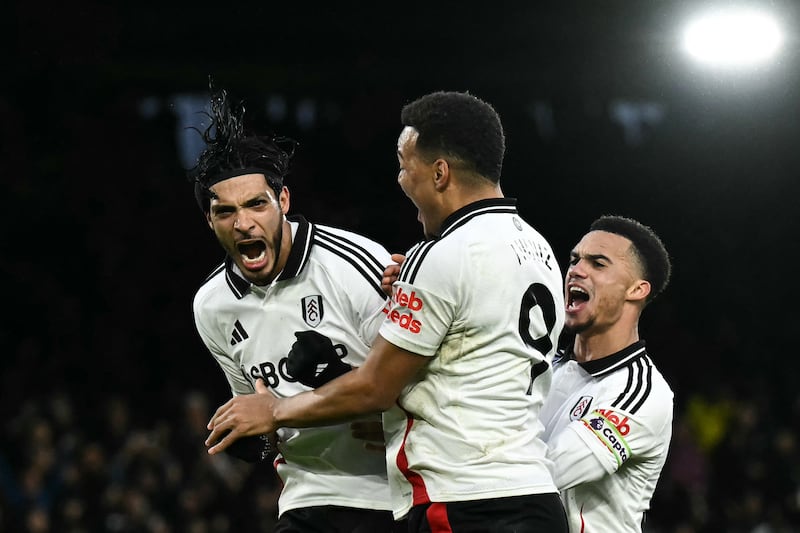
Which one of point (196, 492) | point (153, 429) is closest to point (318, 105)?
point (153, 429)

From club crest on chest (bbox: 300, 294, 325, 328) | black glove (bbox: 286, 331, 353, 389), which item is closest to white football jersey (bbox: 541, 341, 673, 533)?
black glove (bbox: 286, 331, 353, 389)

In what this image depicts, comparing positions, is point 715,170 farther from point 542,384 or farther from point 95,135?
point 542,384

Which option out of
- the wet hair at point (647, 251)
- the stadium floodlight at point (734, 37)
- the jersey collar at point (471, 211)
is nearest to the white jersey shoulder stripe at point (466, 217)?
the jersey collar at point (471, 211)

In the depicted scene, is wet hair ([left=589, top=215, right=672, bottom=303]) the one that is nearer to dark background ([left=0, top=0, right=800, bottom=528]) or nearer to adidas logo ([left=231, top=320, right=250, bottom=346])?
adidas logo ([left=231, top=320, right=250, bottom=346])

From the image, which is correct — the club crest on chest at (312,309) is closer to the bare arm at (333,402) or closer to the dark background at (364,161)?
the bare arm at (333,402)

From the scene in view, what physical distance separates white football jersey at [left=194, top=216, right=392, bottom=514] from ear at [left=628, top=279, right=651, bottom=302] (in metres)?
0.84

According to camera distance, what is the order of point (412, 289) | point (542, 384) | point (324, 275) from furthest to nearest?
point (324, 275), point (542, 384), point (412, 289)

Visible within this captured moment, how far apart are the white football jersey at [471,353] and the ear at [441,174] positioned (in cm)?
10

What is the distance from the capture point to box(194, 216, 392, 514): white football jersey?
12.1 ft

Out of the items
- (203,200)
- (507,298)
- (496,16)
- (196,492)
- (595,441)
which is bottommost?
(196,492)

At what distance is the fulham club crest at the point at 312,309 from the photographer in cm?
371

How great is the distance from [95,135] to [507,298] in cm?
926

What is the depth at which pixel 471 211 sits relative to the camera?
3146mm

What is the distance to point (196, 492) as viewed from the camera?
340 inches
